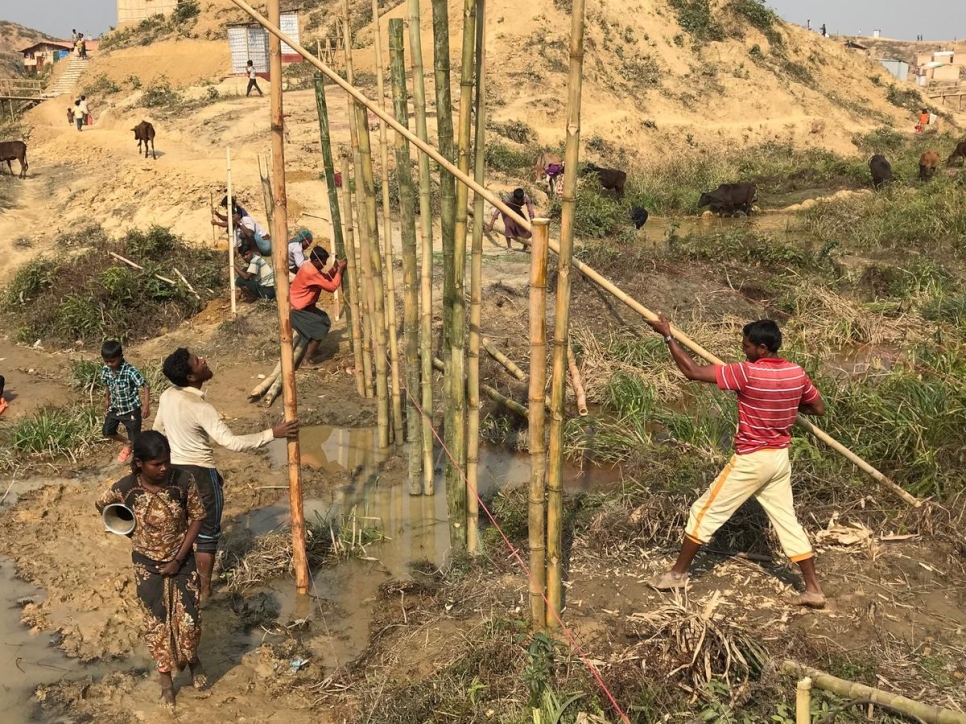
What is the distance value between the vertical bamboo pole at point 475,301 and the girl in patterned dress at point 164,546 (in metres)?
1.29

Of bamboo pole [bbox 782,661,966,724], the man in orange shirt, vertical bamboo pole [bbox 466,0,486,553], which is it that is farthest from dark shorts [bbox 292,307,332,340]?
bamboo pole [bbox 782,661,966,724]

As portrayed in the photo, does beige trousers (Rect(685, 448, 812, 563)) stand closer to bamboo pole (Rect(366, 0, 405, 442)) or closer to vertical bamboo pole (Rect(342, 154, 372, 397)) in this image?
bamboo pole (Rect(366, 0, 405, 442))

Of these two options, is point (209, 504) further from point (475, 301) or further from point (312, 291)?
point (312, 291)

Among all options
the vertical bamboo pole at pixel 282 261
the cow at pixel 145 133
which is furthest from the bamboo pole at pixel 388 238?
the cow at pixel 145 133

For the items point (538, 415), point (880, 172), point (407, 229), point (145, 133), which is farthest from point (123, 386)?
point (880, 172)

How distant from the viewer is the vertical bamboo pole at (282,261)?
11.2 ft

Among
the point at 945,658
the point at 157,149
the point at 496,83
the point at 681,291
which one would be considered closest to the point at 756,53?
the point at 496,83

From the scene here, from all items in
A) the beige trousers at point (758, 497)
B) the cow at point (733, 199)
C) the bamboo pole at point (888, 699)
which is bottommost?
the cow at point (733, 199)

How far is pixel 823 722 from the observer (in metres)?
2.77

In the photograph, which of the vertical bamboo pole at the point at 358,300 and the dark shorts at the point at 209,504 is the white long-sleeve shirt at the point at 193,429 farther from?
the vertical bamboo pole at the point at 358,300

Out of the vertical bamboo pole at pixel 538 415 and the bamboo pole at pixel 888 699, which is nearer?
the bamboo pole at pixel 888 699

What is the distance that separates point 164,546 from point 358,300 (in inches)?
129

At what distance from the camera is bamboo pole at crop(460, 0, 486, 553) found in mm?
3548

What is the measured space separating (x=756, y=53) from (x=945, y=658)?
2728 cm
